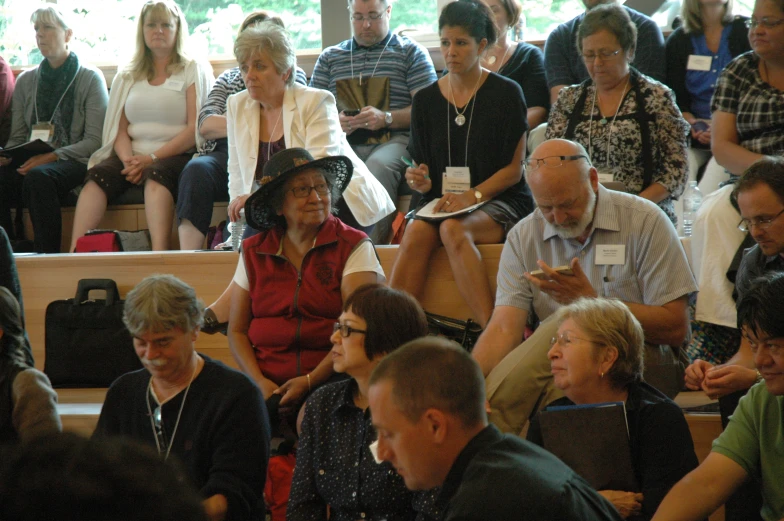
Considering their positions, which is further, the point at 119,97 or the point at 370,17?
the point at 119,97

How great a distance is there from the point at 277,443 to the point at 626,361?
1.33 metres

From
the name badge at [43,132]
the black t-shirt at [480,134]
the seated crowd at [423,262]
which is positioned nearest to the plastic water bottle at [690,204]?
the seated crowd at [423,262]

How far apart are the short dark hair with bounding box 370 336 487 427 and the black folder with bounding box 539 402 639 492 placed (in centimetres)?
61

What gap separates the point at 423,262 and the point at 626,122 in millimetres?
954

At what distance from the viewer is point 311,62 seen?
5.82 metres

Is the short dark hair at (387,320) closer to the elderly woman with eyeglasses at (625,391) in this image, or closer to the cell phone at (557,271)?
the elderly woman with eyeglasses at (625,391)

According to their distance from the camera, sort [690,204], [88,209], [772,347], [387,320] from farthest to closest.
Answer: [88,209], [690,204], [387,320], [772,347]

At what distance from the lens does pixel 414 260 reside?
3.51m

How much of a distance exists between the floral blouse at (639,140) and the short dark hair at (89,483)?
10.0 feet

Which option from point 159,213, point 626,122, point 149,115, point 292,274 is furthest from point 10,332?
point 149,115

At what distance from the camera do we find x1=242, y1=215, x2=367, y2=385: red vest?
3.13 metres

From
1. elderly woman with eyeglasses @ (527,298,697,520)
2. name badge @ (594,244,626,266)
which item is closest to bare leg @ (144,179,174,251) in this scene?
name badge @ (594,244,626,266)

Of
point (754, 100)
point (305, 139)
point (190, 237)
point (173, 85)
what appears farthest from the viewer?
point (173, 85)

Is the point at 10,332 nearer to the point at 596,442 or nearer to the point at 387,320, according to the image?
the point at 387,320
